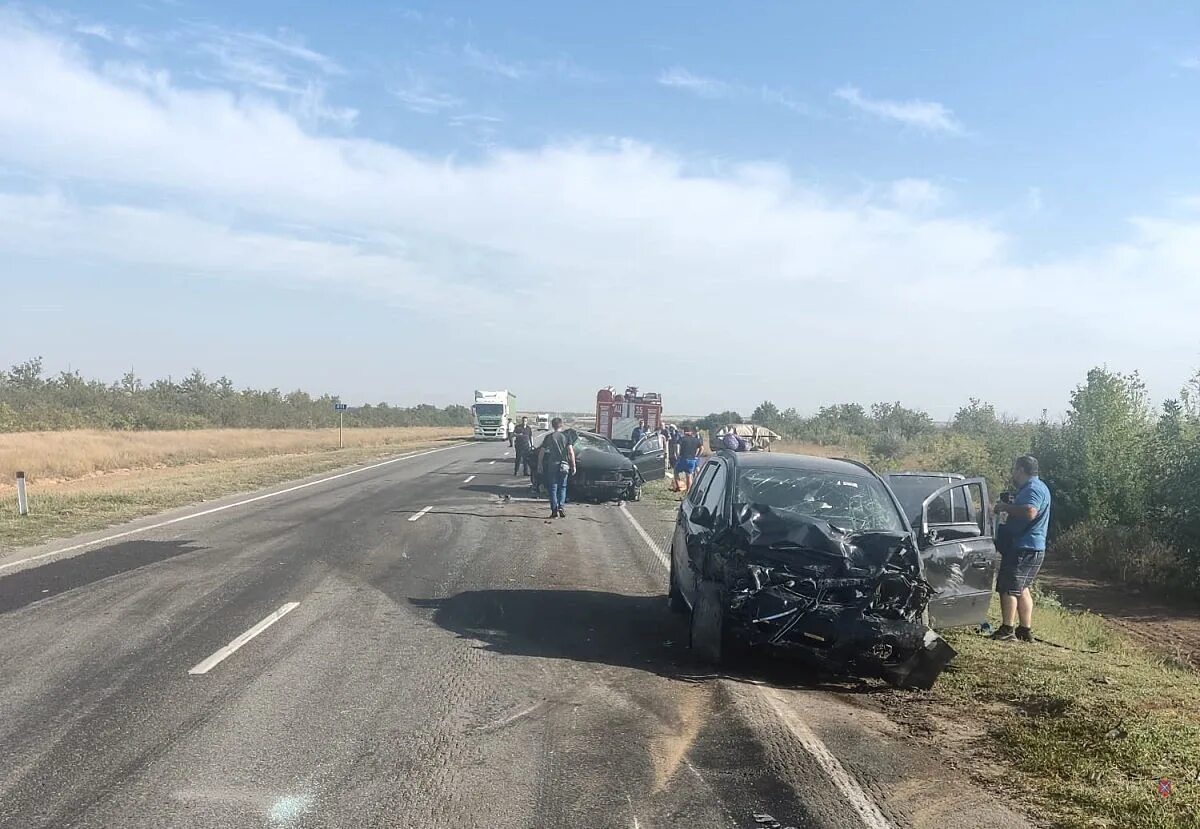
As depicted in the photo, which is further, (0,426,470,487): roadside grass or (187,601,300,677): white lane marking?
(0,426,470,487): roadside grass

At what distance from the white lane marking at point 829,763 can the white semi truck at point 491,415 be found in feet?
182

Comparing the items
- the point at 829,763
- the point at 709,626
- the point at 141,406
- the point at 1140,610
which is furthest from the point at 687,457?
the point at 141,406

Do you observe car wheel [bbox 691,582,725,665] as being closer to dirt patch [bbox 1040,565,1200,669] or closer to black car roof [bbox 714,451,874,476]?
black car roof [bbox 714,451,874,476]

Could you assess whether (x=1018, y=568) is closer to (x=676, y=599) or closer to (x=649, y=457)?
(x=676, y=599)

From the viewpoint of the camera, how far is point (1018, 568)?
357 inches

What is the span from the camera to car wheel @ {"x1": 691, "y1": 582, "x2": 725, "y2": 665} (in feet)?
23.6

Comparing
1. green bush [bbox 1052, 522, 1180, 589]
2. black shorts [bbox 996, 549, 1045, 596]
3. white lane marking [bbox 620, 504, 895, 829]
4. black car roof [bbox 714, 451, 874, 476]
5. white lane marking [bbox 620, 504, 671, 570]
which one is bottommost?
green bush [bbox 1052, 522, 1180, 589]

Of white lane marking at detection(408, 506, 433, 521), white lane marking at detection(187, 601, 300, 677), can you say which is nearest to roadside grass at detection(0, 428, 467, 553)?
white lane marking at detection(408, 506, 433, 521)

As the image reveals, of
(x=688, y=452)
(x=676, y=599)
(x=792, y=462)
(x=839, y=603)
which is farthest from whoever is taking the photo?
(x=688, y=452)

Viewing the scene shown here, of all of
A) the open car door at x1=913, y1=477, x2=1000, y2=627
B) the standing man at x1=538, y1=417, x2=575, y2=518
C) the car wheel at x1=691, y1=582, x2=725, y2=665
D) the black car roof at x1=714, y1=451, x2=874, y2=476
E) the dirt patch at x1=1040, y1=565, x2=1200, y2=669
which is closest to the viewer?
the car wheel at x1=691, y1=582, x2=725, y2=665

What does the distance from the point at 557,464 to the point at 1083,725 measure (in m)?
12.7

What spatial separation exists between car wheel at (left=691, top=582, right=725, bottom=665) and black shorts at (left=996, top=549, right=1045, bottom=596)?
3388mm

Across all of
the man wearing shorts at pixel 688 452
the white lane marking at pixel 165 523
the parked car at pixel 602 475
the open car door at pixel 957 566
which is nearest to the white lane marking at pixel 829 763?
the open car door at pixel 957 566

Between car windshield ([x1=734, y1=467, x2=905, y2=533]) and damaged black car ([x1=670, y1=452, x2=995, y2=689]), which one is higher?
car windshield ([x1=734, y1=467, x2=905, y2=533])
